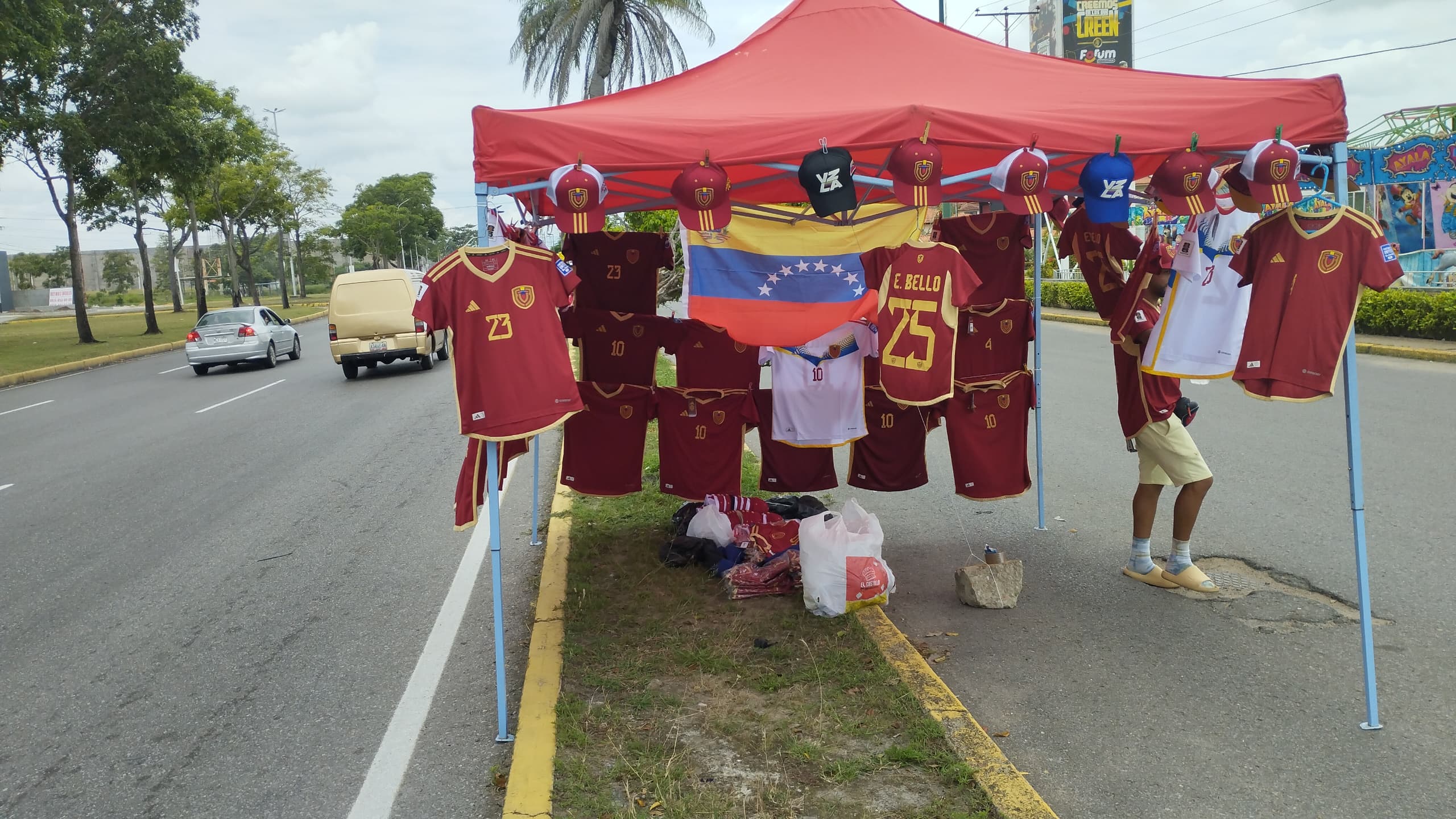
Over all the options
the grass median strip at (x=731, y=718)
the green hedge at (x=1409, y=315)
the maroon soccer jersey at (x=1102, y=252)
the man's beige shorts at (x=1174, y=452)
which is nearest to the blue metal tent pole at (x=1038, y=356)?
the maroon soccer jersey at (x=1102, y=252)

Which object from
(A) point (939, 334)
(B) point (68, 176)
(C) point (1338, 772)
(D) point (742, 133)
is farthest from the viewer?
(B) point (68, 176)

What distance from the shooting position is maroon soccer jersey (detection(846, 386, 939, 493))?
19.6 ft

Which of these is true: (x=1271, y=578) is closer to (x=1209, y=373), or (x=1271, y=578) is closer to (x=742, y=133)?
(x=1209, y=373)

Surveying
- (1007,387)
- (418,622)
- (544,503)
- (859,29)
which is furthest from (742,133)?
(544,503)

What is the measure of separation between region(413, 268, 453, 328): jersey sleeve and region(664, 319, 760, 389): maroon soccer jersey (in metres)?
1.91

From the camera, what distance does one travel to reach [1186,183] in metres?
4.14

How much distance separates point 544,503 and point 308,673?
10.5ft

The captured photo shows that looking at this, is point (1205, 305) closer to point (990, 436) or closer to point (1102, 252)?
point (1102, 252)

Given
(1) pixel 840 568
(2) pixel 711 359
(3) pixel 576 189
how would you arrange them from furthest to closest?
1. (2) pixel 711 359
2. (1) pixel 840 568
3. (3) pixel 576 189

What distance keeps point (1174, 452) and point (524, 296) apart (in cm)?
359

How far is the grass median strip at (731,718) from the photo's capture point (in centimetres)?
341

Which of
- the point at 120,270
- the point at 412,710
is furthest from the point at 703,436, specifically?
the point at 120,270

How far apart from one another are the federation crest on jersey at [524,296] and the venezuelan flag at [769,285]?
1266 mm

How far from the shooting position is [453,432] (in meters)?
12.1
